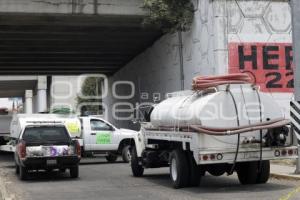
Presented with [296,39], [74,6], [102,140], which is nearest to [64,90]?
[74,6]

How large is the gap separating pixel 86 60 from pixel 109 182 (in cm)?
2544

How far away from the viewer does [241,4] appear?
76.9ft

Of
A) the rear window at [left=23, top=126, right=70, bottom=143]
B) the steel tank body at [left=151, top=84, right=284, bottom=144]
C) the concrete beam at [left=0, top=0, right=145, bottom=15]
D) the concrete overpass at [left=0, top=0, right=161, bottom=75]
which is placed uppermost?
the concrete beam at [left=0, top=0, right=145, bottom=15]

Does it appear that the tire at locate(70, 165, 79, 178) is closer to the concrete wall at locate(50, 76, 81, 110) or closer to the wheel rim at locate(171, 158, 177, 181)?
the wheel rim at locate(171, 158, 177, 181)

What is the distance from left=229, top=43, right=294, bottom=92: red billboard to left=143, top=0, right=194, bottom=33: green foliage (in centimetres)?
305

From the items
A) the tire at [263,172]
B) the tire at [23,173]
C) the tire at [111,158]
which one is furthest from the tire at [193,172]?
the tire at [111,158]

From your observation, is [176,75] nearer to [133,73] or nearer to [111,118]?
[133,73]

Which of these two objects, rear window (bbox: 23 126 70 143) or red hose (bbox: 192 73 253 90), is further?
rear window (bbox: 23 126 70 143)

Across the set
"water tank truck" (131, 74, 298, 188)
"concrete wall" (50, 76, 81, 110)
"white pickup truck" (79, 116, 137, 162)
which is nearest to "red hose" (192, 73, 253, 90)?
"water tank truck" (131, 74, 298, 188)

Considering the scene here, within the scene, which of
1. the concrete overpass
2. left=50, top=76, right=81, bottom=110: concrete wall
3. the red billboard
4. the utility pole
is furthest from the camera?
left=50, top=76, right=81, bottom=110: concrete wall

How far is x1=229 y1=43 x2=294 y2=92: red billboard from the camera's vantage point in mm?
23250

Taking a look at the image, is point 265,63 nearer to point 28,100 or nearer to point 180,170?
point 180,170

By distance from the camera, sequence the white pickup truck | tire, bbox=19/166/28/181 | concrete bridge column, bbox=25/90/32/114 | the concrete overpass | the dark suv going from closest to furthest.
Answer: the dark suv, tire, bbox=19/166/28/181, the white pickup truck, the concrete overpass, concrete bridge column, bbox=25/90/32/114

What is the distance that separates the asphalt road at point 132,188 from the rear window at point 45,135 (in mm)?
1243
